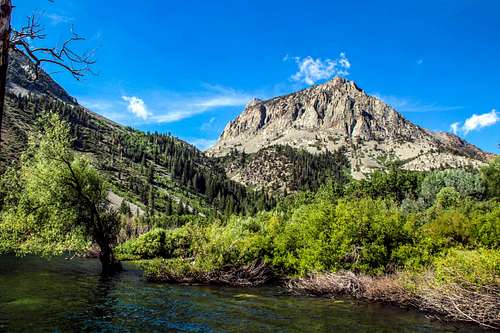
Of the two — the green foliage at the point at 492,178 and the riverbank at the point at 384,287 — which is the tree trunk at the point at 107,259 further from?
the green foliage at the point at 492,178

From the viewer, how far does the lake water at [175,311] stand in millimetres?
21469

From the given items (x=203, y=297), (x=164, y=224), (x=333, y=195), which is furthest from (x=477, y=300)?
(x=164, y=224)

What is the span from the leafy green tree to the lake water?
3745 mm

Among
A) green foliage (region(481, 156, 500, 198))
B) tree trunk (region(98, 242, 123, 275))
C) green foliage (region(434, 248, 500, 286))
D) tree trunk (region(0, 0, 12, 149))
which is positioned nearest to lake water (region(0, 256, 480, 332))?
green foliage (region(434, 248, 500, 286))

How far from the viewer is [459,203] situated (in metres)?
108

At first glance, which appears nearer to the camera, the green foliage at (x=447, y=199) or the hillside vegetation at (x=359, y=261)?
the hillside vegetation at (x=359, y=261)

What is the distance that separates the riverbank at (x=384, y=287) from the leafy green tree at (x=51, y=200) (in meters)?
8.99

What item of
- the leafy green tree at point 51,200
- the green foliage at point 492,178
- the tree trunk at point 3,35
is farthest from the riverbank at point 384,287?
the green foliage at point 492,178

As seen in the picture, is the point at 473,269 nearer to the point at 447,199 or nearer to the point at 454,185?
the point at 447,199

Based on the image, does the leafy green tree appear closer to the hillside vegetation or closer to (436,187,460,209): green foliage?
the hillside vegetation

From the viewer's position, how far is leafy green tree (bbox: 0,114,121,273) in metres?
37.6

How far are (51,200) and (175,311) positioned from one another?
22377 millimetres

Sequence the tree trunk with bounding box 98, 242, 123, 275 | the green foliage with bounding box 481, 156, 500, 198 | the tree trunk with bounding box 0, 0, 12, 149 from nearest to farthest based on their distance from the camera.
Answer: the tree trunk with bounding box 0, 0, 12, 149
the tree trunk with bounding box 98, 242, 123, 275
the green foliage with bounding box 481, 156, 500, 198

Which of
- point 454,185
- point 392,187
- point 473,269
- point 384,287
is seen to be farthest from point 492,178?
point 473,269
